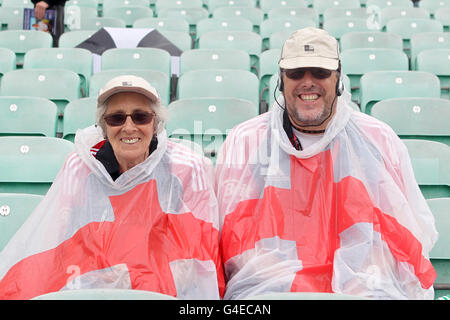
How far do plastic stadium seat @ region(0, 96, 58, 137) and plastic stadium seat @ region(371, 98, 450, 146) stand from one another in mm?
1768

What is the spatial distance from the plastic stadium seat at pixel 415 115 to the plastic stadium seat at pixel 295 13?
2.48 m

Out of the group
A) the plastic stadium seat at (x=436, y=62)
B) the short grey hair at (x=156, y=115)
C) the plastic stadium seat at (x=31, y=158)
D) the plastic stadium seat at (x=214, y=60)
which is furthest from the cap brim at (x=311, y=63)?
the plastic stadium seat at (x=436, y=62)

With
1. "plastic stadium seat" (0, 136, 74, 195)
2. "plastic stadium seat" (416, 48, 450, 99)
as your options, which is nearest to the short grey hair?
"plastic stadium seat" (0, 136, 74, 195)

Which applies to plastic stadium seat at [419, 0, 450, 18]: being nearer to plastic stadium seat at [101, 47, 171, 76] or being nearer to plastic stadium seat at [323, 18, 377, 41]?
plastic stadium seat at [323, 18, 377, 41]

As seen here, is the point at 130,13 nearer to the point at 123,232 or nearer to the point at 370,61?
the point at 370,61

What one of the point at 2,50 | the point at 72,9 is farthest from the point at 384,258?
the point at 72,9

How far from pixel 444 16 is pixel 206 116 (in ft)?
12.1

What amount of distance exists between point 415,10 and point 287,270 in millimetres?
4396

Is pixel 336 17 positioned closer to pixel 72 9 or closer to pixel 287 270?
pixel 72 9

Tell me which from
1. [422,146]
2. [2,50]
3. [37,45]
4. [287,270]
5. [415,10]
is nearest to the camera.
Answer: [287,270]

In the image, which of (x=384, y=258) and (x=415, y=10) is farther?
(x=415, y=10)

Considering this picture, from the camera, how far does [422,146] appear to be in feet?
7.41

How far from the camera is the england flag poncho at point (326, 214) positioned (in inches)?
64.1

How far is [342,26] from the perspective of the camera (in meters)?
4.64
